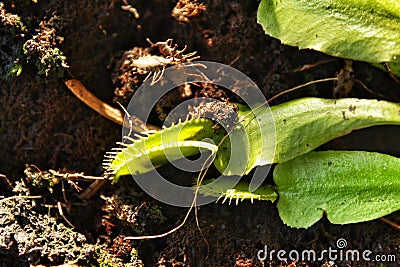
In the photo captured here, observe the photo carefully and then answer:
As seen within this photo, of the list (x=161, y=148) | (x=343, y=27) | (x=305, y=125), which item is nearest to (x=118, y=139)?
(x=161, y=148)

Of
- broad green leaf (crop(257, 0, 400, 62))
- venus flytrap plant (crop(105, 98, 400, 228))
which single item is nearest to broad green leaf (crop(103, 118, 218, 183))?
venus flytrap plant (crop(105, 98, 400, 228))

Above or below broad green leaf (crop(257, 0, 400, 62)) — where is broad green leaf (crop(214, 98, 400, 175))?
below

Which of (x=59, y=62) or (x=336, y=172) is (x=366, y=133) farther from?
(x=59, y=62)

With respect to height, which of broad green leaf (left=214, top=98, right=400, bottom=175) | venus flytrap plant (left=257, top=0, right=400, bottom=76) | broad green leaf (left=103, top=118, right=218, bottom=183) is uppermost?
venus flytrap plant (left=257, top=0, right=400, bottom=76)

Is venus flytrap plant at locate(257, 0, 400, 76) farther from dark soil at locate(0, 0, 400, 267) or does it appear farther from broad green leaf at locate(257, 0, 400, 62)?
dark soil at locate(0, 0, 400, 267)

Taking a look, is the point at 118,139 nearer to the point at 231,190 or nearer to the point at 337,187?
the point at 231,190

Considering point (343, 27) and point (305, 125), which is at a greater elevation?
point (343, 27)
